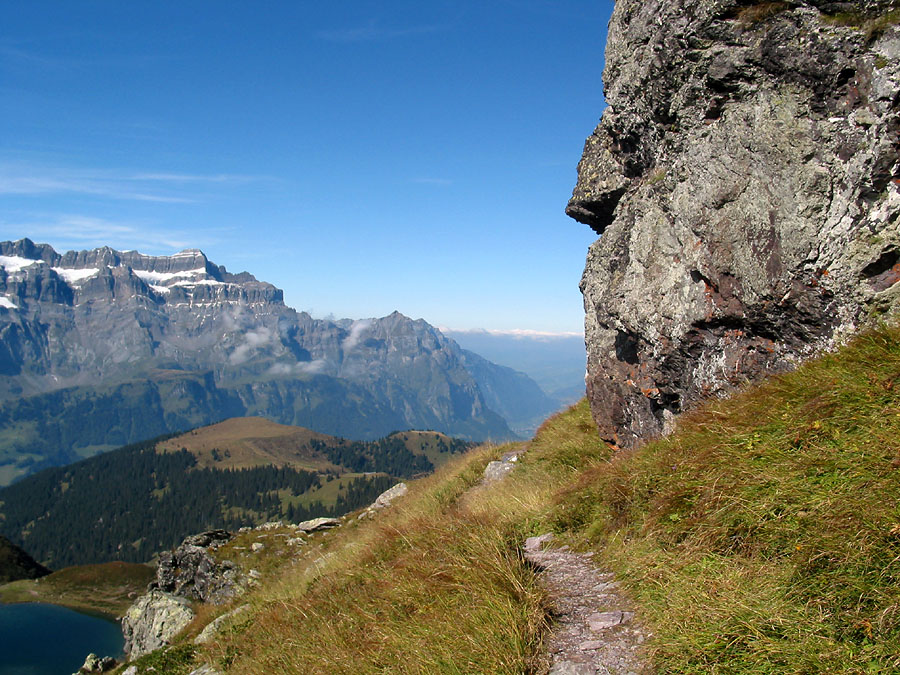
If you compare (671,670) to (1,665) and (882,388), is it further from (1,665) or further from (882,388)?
(1,665)

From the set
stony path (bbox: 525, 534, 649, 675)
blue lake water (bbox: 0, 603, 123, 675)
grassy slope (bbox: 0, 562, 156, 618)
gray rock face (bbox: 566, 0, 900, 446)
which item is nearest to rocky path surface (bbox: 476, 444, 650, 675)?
stony path (bbox: 525, 534, 649, 675)

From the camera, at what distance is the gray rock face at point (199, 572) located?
22.4m

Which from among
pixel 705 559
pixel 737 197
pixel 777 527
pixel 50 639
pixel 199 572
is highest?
pixel 737 197

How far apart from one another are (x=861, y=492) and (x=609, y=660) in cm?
297

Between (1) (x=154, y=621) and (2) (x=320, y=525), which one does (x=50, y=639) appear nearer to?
(2) (x=320, y=525)

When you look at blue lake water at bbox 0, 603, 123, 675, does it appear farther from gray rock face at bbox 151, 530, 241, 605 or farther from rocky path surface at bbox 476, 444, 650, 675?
rocky path surface at bbox 476, 444, 650, 675

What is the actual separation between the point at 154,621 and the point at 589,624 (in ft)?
72.1

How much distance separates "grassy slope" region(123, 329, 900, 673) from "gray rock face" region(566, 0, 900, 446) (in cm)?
142

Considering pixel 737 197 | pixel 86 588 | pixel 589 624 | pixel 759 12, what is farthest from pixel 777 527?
pixel 86 588

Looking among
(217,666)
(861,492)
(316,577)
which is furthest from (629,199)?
(217,666)

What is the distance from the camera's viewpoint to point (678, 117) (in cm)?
1112

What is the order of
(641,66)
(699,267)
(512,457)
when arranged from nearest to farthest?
(699,267)
(641,66)
(512,457)

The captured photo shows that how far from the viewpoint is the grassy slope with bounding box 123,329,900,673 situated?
14.2 feet

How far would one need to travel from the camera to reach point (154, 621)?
20859mm
